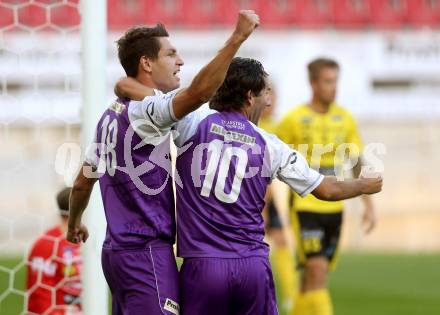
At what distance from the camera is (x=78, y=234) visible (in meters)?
4.71

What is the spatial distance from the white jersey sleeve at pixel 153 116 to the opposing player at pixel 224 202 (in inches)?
4.6

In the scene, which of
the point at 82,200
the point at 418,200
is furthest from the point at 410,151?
the point at 82,200

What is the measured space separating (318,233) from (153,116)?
3427mm

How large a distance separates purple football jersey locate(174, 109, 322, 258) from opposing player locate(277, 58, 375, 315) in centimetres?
287

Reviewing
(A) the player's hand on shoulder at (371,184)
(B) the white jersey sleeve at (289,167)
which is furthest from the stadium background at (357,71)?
(B) the white jersey sleeve at (289,167)

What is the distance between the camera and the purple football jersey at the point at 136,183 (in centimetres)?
421

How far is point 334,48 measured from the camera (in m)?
17.0

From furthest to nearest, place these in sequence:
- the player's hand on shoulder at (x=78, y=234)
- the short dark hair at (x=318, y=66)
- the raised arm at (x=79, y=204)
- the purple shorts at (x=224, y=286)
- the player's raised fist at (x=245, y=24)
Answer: the short dark hair at (x=318, y=66) → the player's hand on shoulder at (x=78, y=234) → the raised arm at (x=79, y=204) → the purple shorts at (x=224, y=286) → the player's raised fist at (x=245, y=24)

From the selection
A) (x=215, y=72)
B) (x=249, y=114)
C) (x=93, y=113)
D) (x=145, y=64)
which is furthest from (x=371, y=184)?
(x=93, y=113)

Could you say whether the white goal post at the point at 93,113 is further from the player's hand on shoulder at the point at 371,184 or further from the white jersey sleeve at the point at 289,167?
the player's hand on shoulder at the point at 371,184

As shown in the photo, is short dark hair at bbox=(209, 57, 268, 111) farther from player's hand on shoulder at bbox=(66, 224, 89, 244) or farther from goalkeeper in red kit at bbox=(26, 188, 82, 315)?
goalkeeper in red kit at bbox=(26, 188, 82, 315)

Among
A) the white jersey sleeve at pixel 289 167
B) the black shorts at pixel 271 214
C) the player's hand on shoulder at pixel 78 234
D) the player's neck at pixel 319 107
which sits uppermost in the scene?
the player's neck at pixel 319 107

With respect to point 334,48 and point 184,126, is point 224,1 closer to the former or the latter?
point 334,48

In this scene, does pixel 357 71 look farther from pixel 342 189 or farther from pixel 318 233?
pixel 342 189
